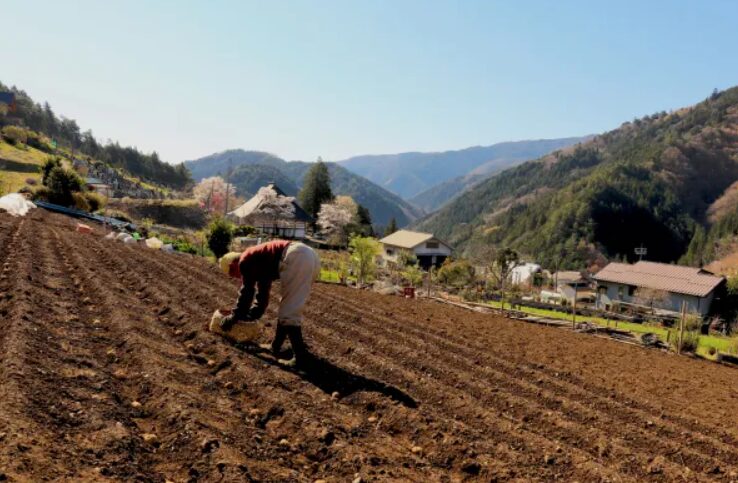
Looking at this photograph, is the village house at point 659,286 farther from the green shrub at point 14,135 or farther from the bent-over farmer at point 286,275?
the green shrub at point 14,135

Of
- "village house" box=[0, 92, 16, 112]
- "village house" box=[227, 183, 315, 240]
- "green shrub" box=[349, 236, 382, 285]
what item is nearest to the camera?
"green shrub" box=[349, 236, 382, 285]

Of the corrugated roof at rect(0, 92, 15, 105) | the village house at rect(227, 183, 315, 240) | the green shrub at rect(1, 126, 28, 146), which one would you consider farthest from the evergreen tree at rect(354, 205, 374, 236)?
the corrugated roof at rect(0, 92, 15, 105)

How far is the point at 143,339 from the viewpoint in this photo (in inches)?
270

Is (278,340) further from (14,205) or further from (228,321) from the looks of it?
(14,205)

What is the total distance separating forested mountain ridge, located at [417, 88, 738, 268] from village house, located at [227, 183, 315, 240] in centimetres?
3073

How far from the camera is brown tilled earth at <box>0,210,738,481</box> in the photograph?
13.6 feet

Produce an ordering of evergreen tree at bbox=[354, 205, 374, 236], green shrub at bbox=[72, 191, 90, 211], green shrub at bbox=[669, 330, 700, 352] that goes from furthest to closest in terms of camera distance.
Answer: evergreen tree at bbox=[354, 205, 374, 236] < green shrub at bbox=[72, 191, 90, 211] < green shrub at bbox=[669, 330, 700, 352]

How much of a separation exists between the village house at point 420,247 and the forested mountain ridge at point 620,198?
47.5 ft

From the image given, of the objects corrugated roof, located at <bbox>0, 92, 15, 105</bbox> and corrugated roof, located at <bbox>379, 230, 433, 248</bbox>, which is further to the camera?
corrugated roof, located at <bbox>0, 92, 15, 105</bbox>

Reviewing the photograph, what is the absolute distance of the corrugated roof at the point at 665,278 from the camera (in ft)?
152

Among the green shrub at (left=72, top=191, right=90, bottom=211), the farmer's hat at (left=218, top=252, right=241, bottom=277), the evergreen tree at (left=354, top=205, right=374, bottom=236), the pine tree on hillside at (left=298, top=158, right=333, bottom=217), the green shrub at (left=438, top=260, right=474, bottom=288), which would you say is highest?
the pine tree on hillside at (left=298, top=158, right=333, bottom=217)

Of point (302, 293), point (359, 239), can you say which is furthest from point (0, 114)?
point (302, 293)

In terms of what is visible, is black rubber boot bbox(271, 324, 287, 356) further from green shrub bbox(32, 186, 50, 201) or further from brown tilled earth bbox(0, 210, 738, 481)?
green shrub bbox(32, 186, 50, 201)

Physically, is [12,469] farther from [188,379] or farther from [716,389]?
[716,389]
